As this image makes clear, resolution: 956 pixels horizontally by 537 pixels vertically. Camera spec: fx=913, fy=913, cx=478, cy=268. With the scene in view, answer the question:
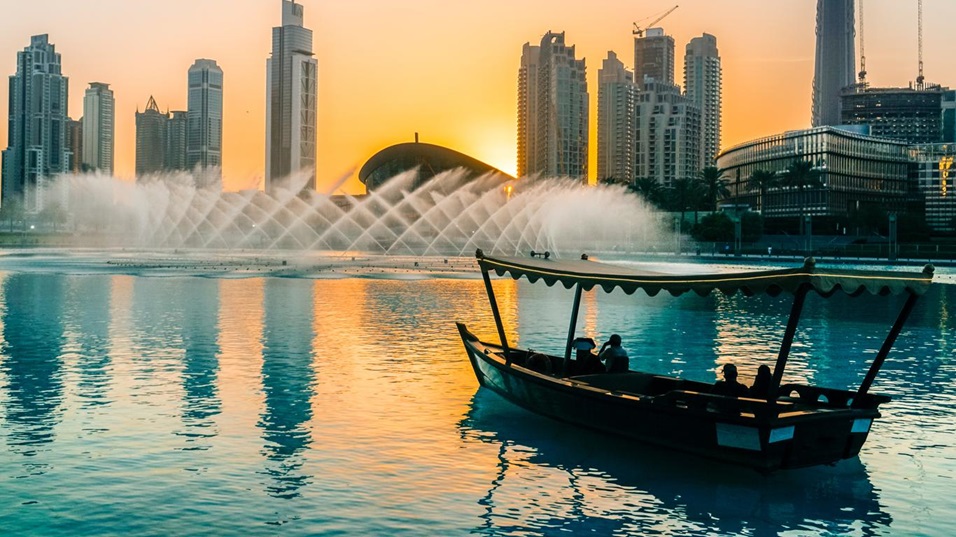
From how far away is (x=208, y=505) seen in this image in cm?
1434

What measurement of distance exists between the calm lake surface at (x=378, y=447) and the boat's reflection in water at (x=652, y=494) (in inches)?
2.0

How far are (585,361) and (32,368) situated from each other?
1722 centimetres

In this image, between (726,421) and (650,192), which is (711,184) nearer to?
(650,192)

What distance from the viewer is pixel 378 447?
718 inches

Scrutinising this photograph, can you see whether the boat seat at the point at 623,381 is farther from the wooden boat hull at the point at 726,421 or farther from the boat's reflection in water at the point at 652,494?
the boat's reflection in water at the point at 652,494

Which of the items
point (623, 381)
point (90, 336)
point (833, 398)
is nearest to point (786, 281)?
point (833, 398)

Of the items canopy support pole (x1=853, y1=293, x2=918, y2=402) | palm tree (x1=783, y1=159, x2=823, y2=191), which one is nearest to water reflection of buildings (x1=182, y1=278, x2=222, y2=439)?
canopy support pole (x1=853, y1=293, x2=918, y2=402)

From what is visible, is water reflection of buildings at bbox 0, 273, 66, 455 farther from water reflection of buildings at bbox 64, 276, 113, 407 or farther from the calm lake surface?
water reflection of buildings at bbox 64, 276, 113, 407

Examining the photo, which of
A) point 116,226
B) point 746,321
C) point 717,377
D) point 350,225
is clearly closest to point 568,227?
point 350,225

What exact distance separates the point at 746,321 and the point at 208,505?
37239 mm

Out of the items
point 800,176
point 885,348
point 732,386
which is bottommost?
point 732,386

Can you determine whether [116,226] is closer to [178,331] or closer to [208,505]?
[178,331]

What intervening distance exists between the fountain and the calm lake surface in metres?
51.5

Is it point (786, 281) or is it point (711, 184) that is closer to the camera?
point (786, 281)
